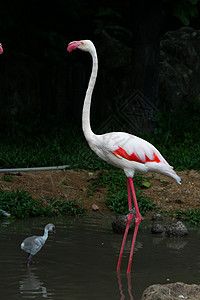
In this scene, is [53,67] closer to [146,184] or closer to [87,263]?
[146,184]

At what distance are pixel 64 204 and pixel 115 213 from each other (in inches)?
30.0

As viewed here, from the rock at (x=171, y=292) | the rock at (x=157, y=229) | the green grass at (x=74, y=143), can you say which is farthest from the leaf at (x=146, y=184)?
the rock at (x=171, y=292)

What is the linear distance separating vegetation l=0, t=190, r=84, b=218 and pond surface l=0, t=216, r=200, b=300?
8.6 inches

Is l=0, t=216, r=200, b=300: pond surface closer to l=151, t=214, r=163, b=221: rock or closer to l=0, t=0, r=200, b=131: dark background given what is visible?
l=151, t=214, r=163, b=221: rock

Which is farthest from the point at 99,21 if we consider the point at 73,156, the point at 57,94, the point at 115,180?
the point at 115,180

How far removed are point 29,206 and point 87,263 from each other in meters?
2.32

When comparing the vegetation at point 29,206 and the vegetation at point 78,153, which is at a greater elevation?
the vegetation at point 78,153

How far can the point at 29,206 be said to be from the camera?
736cm

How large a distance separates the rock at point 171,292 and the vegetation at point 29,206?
3787 millimetres

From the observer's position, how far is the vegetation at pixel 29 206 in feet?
23.9

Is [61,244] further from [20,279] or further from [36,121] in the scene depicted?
[36,121]

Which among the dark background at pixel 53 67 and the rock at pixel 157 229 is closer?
the rock at pixel 157 229

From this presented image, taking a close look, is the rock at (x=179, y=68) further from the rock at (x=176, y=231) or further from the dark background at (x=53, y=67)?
the rock at (x=176, y=231)

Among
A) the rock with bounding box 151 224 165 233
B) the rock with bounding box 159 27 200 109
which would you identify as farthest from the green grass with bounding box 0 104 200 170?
the rock with bounding box 151 224 165 233
